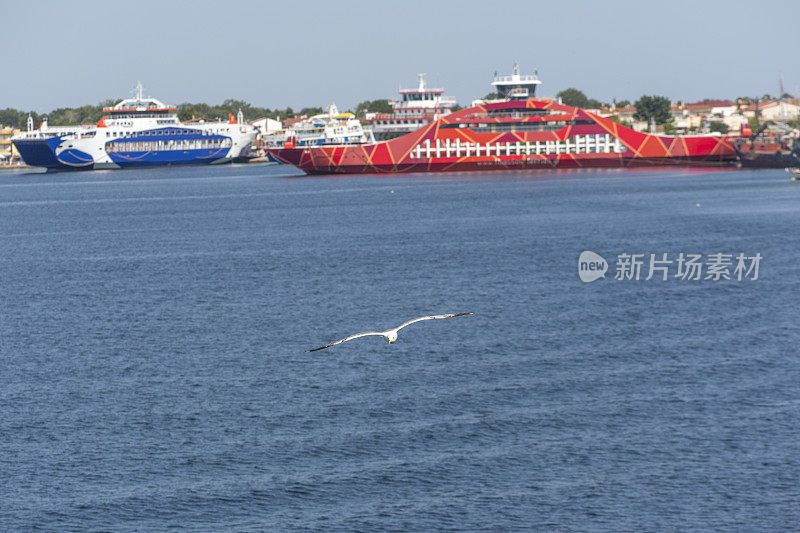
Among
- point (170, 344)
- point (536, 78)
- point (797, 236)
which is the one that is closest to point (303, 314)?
point (170, 344)

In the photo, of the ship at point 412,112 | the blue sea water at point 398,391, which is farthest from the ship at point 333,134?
the blue sea water at point 398,391

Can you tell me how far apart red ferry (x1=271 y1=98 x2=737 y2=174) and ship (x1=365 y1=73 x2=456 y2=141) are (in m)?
12.7

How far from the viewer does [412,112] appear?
598 feet

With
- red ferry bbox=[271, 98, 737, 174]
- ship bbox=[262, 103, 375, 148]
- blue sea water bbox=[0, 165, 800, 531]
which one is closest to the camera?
blue sea water bbox=[0, 165, 800, 531]

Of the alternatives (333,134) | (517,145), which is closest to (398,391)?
(517,145)

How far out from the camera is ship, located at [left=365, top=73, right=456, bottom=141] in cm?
17950

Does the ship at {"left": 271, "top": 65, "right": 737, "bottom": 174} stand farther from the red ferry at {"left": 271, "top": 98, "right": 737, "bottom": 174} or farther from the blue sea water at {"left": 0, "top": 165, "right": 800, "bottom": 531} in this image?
the blue sea water at {"left": 0, "top": 165, "right": 800, "bottom": 531}

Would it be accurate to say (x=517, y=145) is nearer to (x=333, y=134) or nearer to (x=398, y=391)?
(x=333, y=134)

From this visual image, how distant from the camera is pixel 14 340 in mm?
49500

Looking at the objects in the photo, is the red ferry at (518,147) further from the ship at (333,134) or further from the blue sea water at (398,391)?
the blue sea water at (398,391)

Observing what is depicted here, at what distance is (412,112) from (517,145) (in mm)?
25829

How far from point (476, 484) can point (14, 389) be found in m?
19.0

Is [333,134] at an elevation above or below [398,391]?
above

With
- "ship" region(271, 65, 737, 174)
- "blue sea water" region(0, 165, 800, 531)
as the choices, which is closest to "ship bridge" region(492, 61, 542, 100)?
"ship" region(271, 65, 737, 174)
